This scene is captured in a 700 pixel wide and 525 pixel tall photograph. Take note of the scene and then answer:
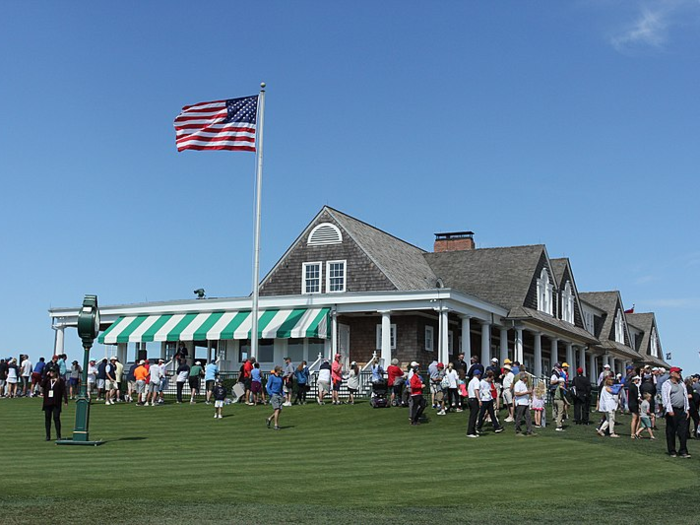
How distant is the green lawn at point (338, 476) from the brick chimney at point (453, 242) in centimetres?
2848

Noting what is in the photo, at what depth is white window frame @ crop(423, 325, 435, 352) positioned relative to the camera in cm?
4044

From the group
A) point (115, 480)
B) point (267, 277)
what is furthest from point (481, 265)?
point (115, 480)

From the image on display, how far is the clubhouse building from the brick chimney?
436cm

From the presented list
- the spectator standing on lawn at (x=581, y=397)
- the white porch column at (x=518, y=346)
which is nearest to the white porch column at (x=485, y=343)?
the white porch column at (x=518, y=346)

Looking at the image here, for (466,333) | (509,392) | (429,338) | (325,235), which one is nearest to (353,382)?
(509,392)

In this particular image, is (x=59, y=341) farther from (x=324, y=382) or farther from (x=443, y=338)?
(x=443, y=338)

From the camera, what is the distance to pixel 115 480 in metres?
13.8

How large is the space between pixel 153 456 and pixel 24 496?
6355 millimetres

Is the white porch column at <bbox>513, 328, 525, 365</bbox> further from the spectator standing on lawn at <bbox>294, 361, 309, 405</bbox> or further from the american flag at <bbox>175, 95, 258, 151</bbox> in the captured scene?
the american flag at <bbox>175, 95, 258, 151</bbox>

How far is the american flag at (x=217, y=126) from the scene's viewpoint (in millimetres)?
32188

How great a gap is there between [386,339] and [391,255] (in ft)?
28.7

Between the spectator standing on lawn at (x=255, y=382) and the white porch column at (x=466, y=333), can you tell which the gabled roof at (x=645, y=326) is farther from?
the spectator standing on lawn at (x=255, y=382)

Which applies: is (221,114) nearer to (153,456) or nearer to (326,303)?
(326,303)

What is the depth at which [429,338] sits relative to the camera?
40.8 metres
